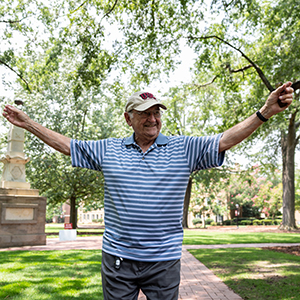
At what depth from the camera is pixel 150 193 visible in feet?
6.87

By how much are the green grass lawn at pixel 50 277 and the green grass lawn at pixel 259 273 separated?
2584mm

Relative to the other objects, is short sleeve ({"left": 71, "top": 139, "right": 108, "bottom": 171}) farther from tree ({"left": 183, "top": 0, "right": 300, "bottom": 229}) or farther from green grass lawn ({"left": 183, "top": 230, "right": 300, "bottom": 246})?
green grass lawn ({"left": 183, "top": 230, "right": 300, "bottom": 246})

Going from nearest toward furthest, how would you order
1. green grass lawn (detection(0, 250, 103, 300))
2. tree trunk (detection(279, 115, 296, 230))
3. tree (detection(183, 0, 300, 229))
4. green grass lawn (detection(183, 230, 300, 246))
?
green grass lawn (detection(0, 250, 103, 300)) → tree (detection(183, 0, 300, 229)) → green grass lawn (detection(183, 230, 300, 246)) → tree trunk (detection(279, 115, 296, 230))

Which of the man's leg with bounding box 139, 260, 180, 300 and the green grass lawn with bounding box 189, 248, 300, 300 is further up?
the man's leg with bounding box 139, 260, 180, 300

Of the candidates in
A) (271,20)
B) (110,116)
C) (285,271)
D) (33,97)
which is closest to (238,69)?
(271,20)

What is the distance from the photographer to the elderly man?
6.77ft

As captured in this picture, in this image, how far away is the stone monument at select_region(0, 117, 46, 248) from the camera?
1257 cm

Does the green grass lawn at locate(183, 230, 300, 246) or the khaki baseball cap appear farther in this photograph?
the green grass lawn at locate(183, 230, 300, 246)

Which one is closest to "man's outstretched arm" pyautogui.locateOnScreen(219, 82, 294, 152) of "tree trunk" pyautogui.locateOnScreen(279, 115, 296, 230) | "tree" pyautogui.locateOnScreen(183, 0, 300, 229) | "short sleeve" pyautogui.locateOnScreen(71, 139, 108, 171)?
"short sleeve" pyautogui.locateOnScreen(71, 139, 108, 171)

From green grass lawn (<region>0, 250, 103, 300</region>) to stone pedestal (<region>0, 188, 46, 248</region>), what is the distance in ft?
10.3

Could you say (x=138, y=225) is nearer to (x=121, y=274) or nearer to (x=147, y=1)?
(x=121, y=274)

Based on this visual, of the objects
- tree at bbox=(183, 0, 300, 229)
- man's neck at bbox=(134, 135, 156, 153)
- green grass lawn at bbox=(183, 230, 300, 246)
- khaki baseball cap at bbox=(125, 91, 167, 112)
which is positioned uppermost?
tree at bbox=(183, 0, 300, 229)

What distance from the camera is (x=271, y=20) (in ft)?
38.2

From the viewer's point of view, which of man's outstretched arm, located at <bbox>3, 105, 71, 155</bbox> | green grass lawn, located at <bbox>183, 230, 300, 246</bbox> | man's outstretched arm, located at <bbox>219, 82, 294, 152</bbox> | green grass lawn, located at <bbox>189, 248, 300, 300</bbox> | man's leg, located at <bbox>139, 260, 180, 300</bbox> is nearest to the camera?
man's leg, located at <bbox>139, 260, 180, 300</bbox>
